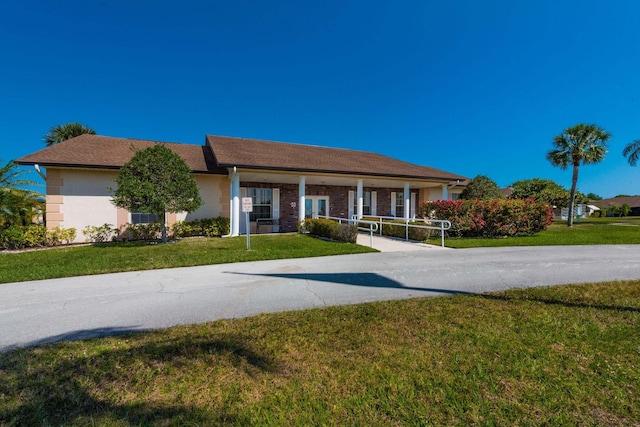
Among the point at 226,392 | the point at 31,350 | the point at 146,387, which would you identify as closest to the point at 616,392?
the point at 226,392

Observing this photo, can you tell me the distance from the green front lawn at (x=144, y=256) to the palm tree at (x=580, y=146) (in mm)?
21709

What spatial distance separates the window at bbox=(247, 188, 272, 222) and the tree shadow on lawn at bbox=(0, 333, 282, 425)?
12.4 metres

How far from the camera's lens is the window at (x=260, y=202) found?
15.4 metres

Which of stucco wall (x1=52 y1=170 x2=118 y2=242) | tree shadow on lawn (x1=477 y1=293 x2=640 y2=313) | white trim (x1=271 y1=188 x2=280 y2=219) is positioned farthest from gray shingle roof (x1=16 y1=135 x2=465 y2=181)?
tree shadow on lawn (x1=477 y1=293 x2=640 y2=313)

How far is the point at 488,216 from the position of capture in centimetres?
1238

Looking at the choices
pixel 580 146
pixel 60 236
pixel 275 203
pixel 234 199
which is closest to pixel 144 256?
pixel 234 199

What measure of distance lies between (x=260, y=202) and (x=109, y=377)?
13.4m

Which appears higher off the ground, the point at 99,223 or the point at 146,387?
the point at 99,223

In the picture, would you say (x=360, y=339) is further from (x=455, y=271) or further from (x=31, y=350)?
(x=455, y=271)

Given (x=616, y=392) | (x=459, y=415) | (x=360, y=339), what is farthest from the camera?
(x=360, y=339)

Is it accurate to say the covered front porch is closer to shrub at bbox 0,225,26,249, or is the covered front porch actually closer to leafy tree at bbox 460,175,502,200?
leafy tree at bbox 460,175,502,200

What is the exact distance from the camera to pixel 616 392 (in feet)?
7.41

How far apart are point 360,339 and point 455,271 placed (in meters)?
4.20

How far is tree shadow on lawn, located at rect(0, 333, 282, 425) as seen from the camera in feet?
6.58
